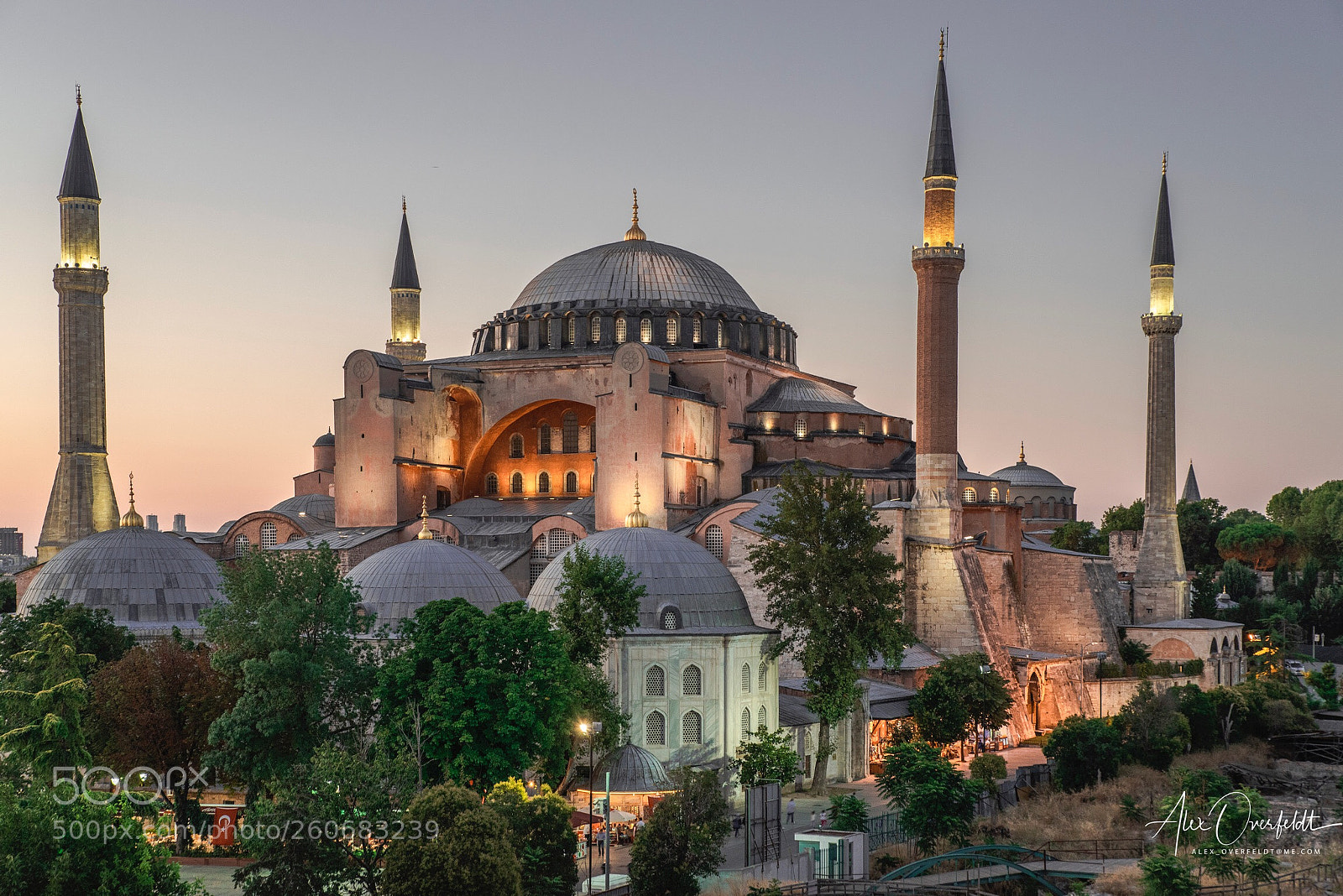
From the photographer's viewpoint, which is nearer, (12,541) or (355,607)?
(355,607)

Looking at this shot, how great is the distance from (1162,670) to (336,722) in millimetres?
24881

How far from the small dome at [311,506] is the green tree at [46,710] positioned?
883 inches

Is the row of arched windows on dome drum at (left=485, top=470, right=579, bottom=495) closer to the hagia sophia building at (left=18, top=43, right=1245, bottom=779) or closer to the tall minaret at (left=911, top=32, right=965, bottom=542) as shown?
the hagia sophia building at (left=18, top=43, right=1245, bottom=779)

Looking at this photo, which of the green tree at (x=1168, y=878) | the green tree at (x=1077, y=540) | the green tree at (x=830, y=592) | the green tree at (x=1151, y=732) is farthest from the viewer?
the green tree at (x=1077, y=540)

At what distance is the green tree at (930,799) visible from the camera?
23.0m

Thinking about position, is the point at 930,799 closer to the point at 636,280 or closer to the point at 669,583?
the point at 669,583

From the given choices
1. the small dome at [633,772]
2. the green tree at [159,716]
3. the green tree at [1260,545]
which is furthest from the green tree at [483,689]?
the green tree at [1260,545]

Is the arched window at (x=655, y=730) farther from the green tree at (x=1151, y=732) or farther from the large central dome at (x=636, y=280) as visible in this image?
the large central dome at (x=636, y=280)

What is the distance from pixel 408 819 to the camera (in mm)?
18109

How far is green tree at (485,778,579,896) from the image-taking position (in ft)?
62.0

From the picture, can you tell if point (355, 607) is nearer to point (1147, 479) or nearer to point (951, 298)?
point (951, 298)

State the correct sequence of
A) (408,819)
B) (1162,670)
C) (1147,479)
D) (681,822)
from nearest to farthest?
1. (408,819)
2. (681,822)
3. (1162,670)
4. (1147,479)

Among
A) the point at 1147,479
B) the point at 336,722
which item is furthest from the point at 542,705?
the point at 1147,479

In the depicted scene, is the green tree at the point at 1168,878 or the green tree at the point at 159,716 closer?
the green tree at the point at 1168,878
